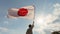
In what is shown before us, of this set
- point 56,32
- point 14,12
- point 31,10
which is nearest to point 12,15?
point 14,12

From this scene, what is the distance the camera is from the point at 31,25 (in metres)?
24.7

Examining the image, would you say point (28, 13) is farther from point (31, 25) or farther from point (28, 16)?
point (31, 25)

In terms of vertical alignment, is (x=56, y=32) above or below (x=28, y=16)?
below

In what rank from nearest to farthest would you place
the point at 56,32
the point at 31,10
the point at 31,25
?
the point at 31,25, the point at 31,10, the point at 56,32

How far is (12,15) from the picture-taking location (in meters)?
29.2

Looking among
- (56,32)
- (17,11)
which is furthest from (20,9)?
(56,32)

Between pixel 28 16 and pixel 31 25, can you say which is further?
pixel 28 16

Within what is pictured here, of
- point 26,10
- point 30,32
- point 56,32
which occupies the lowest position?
point 56,32

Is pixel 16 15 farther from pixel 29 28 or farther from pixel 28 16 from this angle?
pixel 29 28

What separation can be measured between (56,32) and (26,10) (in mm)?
8516

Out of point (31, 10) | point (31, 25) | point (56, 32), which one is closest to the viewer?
point (31, 25)

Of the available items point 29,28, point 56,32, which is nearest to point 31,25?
point 29,28

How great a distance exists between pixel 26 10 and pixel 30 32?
5.74m

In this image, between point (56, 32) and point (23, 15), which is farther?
point (56, 32)
